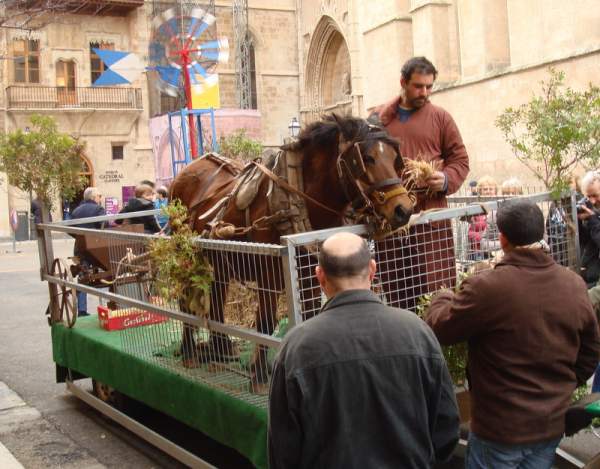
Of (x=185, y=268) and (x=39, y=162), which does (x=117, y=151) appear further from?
(x=185, y=268)

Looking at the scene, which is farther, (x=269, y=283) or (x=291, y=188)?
(x=291, y=188)

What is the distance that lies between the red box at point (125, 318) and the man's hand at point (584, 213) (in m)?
3.20

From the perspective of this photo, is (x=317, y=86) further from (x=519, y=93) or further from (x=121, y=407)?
(x=121, y=407)

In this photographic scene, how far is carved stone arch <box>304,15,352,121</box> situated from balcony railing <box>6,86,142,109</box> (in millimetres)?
8902

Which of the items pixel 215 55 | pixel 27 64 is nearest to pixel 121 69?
pixel 215 55

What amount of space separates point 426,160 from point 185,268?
5.62 ft

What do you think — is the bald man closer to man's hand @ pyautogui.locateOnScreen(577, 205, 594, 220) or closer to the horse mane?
the horse mane

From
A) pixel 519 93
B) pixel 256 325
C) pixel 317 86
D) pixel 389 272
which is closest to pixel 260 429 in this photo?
pixel 256 325

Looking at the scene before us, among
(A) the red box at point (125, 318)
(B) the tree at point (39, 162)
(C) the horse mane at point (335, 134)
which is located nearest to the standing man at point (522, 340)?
(C) the horse mane at point (335, 134)

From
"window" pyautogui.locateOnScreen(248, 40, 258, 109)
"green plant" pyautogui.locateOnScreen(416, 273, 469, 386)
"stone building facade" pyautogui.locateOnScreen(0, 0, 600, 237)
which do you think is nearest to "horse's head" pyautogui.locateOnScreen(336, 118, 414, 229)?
"green plant" pyautogui.locateOnScreen(416, 273, 469, 386)

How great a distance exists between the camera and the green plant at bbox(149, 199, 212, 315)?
488 cm

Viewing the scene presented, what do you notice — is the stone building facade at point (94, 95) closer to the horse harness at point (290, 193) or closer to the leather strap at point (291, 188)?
the horse harness at point (290, 193)

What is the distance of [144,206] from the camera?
10.4m

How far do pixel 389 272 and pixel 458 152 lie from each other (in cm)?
121
